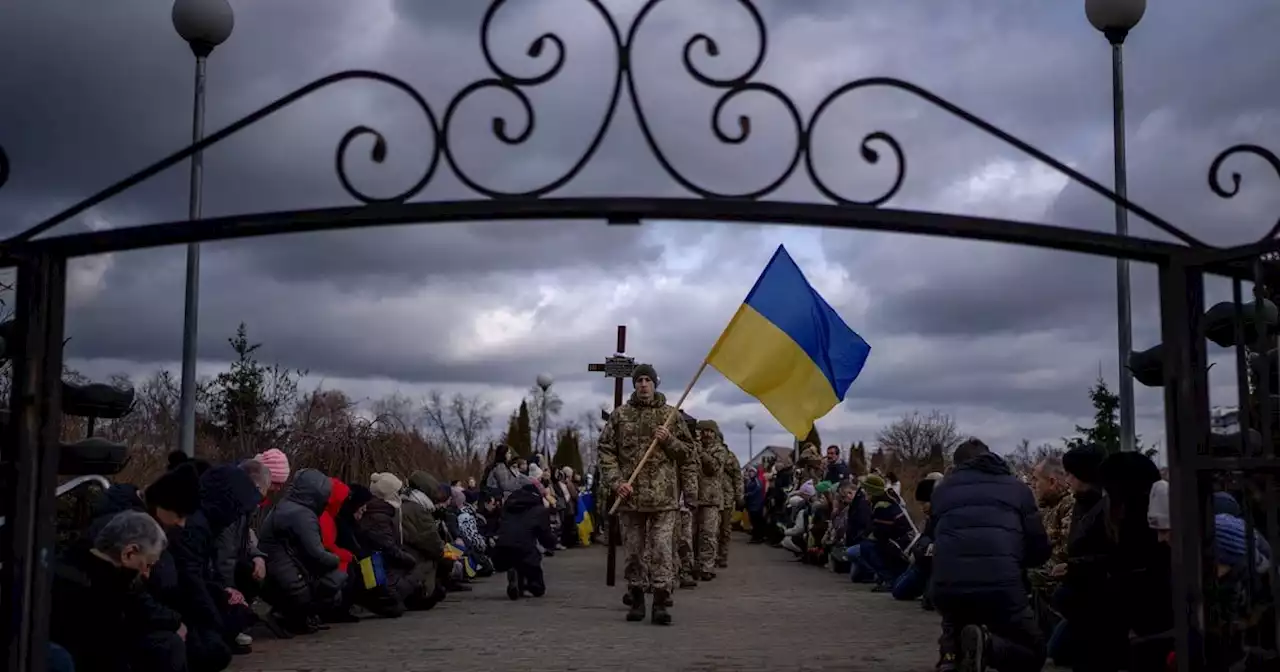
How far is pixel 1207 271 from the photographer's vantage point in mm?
5609

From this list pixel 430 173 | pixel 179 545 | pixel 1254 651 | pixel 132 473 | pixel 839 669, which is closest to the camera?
pixel 430 173

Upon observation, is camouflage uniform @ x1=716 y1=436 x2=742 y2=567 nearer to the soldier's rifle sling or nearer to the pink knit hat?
the soldier's rifle sling

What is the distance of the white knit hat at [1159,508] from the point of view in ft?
25.6

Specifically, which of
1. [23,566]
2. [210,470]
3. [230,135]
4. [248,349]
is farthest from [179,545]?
[248,349]

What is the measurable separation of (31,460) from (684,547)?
14190mm

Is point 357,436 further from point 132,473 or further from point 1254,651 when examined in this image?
point 1254,651

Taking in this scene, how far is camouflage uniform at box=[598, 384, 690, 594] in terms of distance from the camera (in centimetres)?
1323

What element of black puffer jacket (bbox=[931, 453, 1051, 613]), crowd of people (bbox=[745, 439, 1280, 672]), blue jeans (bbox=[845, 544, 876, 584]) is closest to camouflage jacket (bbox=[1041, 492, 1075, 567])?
crowd of people (bbox=[745, 439, 1280, 672])

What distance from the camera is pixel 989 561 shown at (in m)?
8.74

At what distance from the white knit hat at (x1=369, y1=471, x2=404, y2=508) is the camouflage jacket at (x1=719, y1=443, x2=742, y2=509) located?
6662 millimetres

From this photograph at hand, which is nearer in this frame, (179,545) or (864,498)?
(179,545)

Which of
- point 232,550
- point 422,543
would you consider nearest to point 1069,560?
point 232,550

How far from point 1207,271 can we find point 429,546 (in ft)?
34.3

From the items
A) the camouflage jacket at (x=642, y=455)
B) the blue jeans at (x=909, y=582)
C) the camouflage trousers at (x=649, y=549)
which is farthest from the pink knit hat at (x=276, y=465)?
the blue jeans at (x=909, y=582)
